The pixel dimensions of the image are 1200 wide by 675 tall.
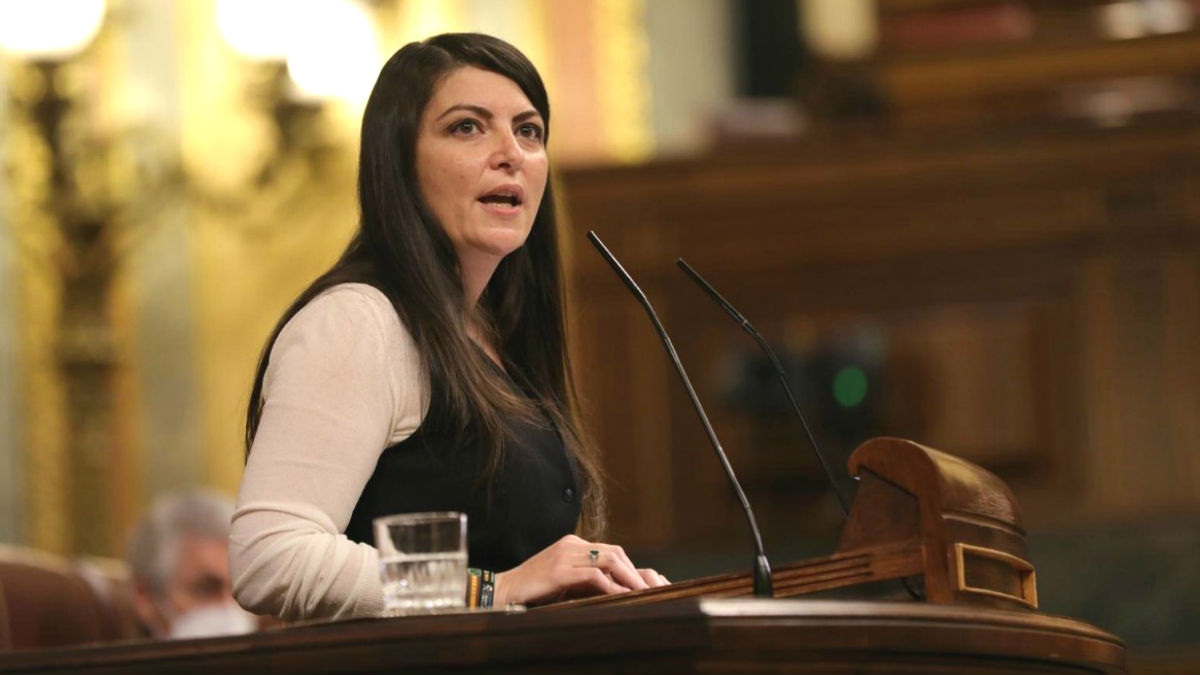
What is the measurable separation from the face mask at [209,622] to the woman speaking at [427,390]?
1.62 m

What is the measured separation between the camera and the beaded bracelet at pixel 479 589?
191 centimetres

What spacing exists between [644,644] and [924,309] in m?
3.98

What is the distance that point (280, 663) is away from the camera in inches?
65.8

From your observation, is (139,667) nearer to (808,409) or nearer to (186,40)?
(808,409)

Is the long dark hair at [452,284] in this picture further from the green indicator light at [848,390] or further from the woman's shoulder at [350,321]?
the green indicator light at [848,390]

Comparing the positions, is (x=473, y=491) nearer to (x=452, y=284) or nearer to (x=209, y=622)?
(x=452, y=284)

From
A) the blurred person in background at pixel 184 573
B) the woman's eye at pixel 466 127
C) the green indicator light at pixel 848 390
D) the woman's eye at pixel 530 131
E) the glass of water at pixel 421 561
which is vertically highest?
the woman's eye at pixel 466 127

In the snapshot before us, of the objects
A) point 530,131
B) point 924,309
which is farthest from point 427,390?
point 924,309

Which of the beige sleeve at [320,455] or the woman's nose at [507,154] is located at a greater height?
the woman's nose at [507,154]

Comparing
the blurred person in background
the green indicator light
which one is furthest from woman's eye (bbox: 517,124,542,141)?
the green indicator light

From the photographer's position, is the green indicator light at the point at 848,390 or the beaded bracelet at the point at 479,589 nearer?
the beaded bracelet at the point at 479,589

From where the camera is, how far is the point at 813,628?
5.20 feet

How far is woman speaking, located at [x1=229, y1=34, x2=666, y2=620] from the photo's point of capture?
1.91 metres

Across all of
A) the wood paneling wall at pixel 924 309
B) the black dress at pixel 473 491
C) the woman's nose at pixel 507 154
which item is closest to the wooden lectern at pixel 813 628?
the black dress at pixel 473 491
